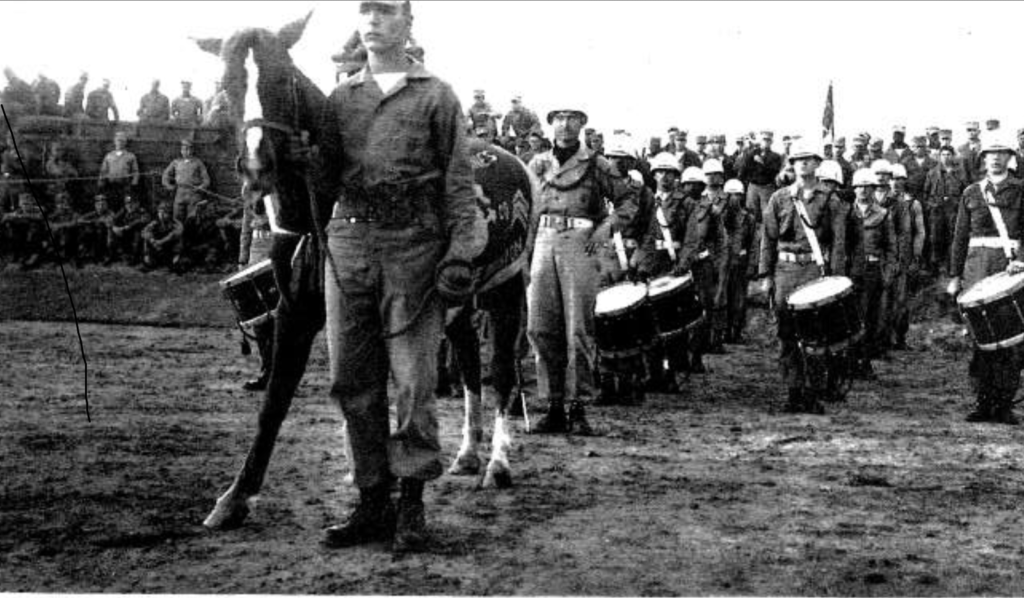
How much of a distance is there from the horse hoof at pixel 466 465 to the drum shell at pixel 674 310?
381 centimetres

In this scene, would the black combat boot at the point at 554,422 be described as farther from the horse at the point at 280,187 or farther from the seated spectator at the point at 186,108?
the seated spectator at the point at 186,108

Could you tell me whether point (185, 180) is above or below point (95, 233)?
above

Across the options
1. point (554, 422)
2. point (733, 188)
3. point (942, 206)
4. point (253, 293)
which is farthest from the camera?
point (942, 206)

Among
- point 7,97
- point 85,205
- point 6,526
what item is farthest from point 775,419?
point 85,205

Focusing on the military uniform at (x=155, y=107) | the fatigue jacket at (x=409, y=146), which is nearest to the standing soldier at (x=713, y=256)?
the fatigue jacket at (x=409, y=146)

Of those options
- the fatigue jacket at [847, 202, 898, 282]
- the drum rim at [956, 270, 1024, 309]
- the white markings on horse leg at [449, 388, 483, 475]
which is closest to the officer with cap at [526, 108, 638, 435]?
the white markings on horse leg at [449, 388, 483, 475]

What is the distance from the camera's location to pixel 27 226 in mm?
19875

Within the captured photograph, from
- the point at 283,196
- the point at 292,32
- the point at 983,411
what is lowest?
the point at 983,411

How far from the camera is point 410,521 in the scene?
5.56 m

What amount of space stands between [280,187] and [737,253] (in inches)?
484

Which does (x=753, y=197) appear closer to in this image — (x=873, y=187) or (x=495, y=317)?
(x=873, y=187)

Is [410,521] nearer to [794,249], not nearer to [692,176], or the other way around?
[794,249]

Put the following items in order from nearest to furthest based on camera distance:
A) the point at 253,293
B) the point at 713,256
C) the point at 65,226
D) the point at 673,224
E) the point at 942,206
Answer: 1. the point at 253,293
2. the point at 673,224
3. the point at 713,256
4. the point at 942,206
5. the point at 65,226

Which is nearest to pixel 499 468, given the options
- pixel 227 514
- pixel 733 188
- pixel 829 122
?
pixel 227 514
